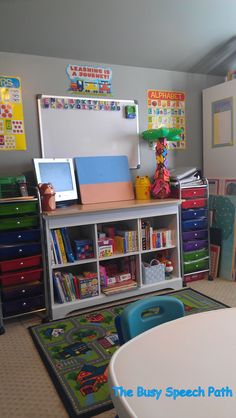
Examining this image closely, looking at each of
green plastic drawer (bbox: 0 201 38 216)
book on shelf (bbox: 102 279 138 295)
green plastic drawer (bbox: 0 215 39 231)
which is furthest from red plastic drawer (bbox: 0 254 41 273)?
book on shelf (bbox: 102 279 138 295)

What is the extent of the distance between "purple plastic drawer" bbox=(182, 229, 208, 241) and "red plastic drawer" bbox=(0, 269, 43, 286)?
1446mm

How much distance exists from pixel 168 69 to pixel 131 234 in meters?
1.87

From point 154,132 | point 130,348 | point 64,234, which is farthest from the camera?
point 154,132

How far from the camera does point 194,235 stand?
10.6 ft

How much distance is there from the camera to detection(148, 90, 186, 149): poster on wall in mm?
3402

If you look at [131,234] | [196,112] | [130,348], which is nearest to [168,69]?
[196,112]

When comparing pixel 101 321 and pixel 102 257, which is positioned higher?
pixel 102 257

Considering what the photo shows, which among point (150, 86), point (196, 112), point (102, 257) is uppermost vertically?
point (150, 86)

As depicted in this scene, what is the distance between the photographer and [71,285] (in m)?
2.62

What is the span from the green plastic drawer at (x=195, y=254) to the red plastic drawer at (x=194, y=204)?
452mm

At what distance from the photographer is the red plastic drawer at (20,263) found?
2.37 meters

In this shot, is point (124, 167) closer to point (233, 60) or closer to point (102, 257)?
point (102, 257)

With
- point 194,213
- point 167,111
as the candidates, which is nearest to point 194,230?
point 194,213

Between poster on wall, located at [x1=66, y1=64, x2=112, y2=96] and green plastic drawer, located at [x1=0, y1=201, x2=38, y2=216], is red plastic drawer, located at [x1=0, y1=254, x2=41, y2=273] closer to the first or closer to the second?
green plastic drawer, located at [x1=0, y1=201, x2=38, y2=216]
